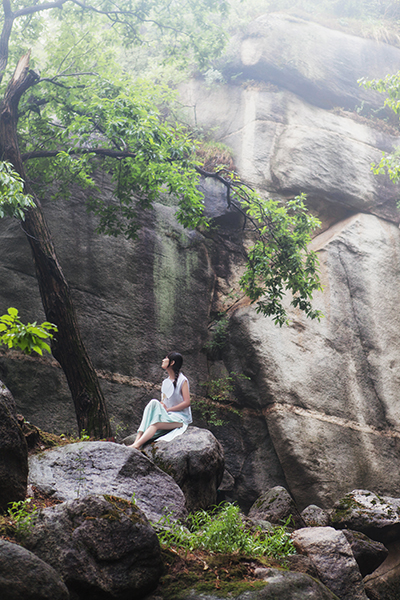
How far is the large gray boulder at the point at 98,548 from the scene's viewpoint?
2.79 metres

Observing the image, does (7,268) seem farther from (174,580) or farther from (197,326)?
(174,580)

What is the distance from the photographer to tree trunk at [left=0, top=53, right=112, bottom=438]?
6598 millimetres

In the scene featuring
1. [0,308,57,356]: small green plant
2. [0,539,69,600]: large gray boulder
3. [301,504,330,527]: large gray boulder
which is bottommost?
[301,504,330,527]: large gray boulder

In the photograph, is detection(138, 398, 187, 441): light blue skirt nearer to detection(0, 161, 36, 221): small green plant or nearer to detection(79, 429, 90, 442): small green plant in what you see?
detection(79, 429, 90, 442): small green plant

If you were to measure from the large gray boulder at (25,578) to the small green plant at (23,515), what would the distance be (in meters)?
0.51

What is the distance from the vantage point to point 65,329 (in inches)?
269

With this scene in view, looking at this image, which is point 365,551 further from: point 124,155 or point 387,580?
→ point 124,155

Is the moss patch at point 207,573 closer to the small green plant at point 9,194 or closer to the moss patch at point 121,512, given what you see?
the moss patch at point 121,512

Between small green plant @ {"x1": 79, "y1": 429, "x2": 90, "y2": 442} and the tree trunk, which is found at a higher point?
the tree trunk

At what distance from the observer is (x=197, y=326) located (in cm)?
1080

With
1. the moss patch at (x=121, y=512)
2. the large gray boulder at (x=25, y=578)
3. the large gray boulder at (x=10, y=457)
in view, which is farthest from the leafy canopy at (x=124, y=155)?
the large gray boulder at (x=25, y=578)

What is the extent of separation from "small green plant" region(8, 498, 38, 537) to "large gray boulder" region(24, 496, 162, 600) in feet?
0.15

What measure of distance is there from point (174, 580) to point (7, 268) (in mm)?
7440

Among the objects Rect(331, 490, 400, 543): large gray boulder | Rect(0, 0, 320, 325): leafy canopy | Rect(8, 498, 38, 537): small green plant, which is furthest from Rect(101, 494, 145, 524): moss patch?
Rect(0, 0, 320, 325): leafy canopy
